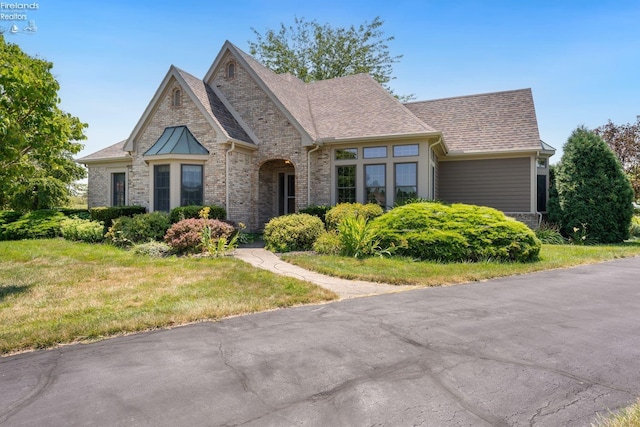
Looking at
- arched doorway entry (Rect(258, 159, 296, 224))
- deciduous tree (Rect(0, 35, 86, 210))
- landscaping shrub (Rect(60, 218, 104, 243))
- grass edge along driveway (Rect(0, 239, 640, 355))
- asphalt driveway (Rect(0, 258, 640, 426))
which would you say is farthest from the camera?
arched doorway entry (Rect(258, 159, 296, 224))

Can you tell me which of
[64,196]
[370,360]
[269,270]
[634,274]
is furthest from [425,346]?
[64,196]

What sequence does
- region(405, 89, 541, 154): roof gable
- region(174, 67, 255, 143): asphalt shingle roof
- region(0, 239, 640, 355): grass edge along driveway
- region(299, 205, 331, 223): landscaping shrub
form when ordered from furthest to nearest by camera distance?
region(405, 89, 541, 154): roof gable → region(174, 67, 255, 143): asphalt shingle roof → region(299, 205, 331, 223): landscaping shrub → region(0, 239, 640, 355): grass edge along driveway

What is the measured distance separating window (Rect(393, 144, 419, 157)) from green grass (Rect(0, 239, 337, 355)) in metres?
8.30

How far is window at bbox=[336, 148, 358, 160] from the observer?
15.5 m

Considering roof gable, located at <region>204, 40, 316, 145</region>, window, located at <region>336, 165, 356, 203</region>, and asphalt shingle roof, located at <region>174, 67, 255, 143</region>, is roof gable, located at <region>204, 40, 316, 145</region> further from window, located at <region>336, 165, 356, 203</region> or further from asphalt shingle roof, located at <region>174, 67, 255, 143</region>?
window, located at <region>336, 165, 356, 203</region>

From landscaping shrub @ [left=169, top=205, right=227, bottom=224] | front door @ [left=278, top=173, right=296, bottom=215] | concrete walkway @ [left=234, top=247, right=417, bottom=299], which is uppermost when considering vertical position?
front door @ [left=278, top=173, right=296, bottom=215]

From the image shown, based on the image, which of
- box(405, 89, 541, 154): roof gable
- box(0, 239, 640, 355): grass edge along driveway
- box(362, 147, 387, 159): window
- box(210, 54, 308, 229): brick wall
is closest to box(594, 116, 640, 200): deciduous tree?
box(405, 89, 541, 154): roof gable

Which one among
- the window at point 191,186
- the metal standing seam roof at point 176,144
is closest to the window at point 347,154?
the metal standing seam roof at point 176,144

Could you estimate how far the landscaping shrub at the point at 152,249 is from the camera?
11.4m

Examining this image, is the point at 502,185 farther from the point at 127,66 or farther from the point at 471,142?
the point at 127,66

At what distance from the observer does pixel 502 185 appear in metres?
16.5

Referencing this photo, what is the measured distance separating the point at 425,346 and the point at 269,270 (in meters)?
5.31

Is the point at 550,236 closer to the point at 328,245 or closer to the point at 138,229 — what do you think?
the point at 328,245

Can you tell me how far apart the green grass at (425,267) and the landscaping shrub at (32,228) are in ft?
39.2
